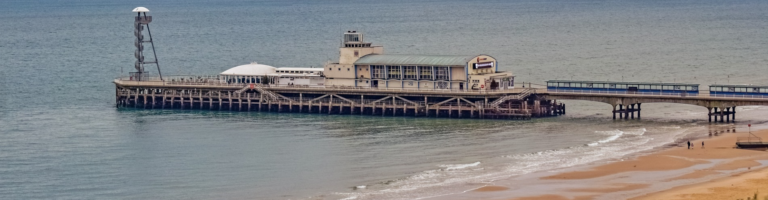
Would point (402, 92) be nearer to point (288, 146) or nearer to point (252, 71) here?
point (252, 71)

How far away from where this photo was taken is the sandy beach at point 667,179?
75.8m

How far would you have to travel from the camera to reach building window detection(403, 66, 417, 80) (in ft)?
390

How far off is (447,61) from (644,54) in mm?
70859

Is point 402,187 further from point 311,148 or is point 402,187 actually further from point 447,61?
point 447,61

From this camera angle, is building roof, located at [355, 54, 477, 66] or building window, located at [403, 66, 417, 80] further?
building window, located at [403, 66, 417, 80]

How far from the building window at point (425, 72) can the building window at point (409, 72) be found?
0.57m

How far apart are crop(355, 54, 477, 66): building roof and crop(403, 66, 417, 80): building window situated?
0.48m

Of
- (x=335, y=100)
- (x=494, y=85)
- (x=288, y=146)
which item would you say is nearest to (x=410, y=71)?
(x=335, y=100)

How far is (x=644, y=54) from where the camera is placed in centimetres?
18262

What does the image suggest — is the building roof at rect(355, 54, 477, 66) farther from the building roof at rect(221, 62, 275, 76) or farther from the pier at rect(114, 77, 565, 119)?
the building roof at rect(221, 62, 275, 76)

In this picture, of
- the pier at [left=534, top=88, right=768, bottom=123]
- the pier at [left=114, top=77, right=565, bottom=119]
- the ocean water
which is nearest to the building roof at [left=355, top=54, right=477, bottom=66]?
the pier at [left=114, top=77, right=565, bottom=119]

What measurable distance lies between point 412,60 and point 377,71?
3194 mm

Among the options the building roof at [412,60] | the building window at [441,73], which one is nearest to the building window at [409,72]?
the building roof at [412,60]

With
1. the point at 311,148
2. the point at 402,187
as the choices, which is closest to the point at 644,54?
the point at 311,148
